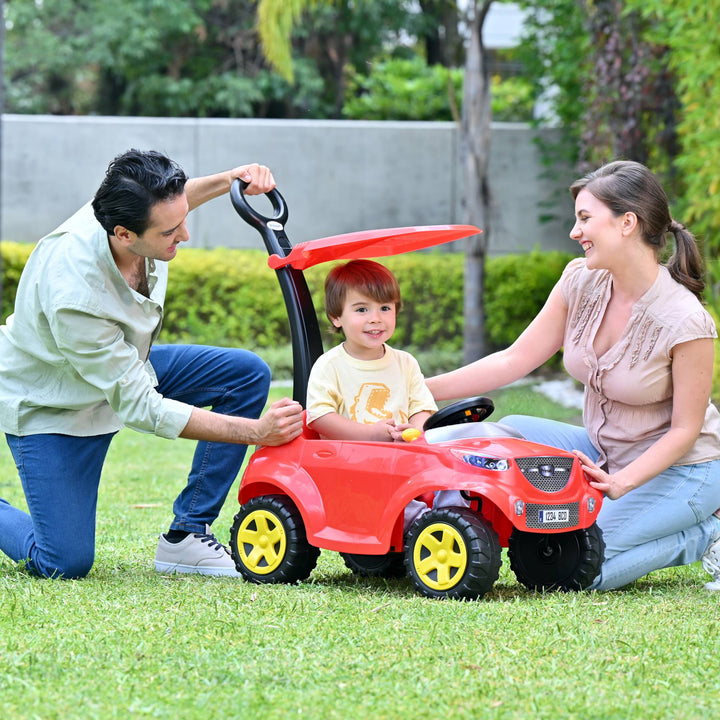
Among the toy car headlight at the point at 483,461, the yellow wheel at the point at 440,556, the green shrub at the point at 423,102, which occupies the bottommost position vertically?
the yellow wheel at the point at 440,556

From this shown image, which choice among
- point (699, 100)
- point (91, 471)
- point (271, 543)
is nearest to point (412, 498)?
point (271, 543)

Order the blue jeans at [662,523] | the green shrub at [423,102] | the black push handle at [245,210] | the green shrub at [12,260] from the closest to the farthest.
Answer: the blue jeans at [662,523] → the black push handle at [245,210] → the green shrub at [12,260] → the green shrub at [423,102]

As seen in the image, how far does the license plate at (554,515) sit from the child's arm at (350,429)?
560 mm

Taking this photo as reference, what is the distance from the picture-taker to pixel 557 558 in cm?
354

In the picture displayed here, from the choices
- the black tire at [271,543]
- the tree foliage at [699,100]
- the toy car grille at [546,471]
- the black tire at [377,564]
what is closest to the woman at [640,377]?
the toy car grille at [546,471]

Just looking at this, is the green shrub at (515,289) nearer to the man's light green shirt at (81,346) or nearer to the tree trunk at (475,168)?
the tree trunk at (475,168)

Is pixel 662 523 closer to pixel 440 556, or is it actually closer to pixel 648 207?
pixel 440 556

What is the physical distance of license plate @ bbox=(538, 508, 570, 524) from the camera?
324 cm

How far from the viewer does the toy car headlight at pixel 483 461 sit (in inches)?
127

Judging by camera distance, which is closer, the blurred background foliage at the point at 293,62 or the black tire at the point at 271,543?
the black tire at the point at 271,543

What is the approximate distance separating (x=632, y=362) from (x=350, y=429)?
2.96ft

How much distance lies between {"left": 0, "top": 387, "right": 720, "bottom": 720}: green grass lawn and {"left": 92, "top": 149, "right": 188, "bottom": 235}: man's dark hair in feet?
3.67

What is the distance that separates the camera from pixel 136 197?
3471 millimetres

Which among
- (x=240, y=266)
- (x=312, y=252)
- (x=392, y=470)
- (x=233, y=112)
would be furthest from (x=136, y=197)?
(x=233, y=112)
